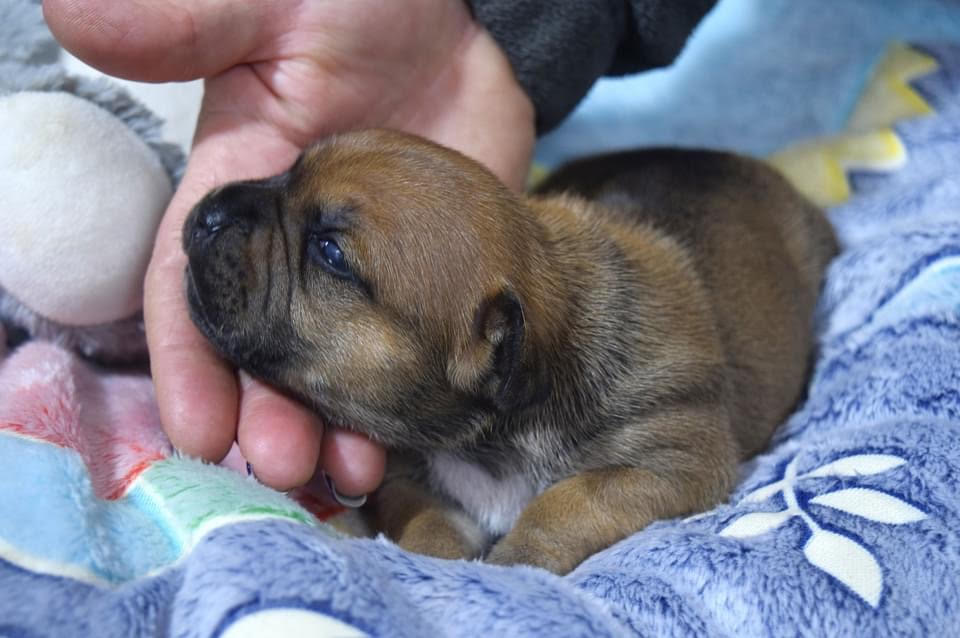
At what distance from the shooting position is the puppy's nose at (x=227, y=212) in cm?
228

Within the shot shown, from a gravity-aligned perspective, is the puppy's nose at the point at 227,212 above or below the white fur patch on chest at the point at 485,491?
above

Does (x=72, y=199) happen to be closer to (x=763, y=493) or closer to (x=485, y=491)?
(x=485, y=491)

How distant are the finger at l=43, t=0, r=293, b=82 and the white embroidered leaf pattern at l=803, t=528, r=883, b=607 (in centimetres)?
192

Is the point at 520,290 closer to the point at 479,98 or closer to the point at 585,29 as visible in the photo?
the point at 479,98

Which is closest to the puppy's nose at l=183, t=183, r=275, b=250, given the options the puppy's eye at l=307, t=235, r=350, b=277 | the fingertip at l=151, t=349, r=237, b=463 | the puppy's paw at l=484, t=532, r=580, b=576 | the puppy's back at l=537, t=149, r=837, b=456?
the puppy's eye at l=307, t=235, r=350, b=277

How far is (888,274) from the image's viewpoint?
3193mm

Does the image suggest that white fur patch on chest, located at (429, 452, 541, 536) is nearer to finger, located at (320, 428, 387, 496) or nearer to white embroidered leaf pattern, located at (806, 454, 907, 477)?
finger, located at (320, 428, 387, 496)

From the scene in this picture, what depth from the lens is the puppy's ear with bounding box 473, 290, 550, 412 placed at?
83.1 inches

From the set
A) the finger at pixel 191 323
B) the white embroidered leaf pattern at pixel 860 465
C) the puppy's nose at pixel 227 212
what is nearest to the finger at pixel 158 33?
the finger at pixel 191 323

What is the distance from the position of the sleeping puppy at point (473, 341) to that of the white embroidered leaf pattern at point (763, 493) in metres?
0.09

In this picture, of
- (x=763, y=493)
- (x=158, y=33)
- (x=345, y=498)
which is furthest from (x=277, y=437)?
(x=763, y=493)

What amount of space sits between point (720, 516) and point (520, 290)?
0.70 meters

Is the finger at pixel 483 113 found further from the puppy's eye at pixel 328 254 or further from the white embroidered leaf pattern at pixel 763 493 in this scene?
the white embroidered leaf pattern at pixel 763 493

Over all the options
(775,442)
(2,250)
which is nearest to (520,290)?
(775,442)
